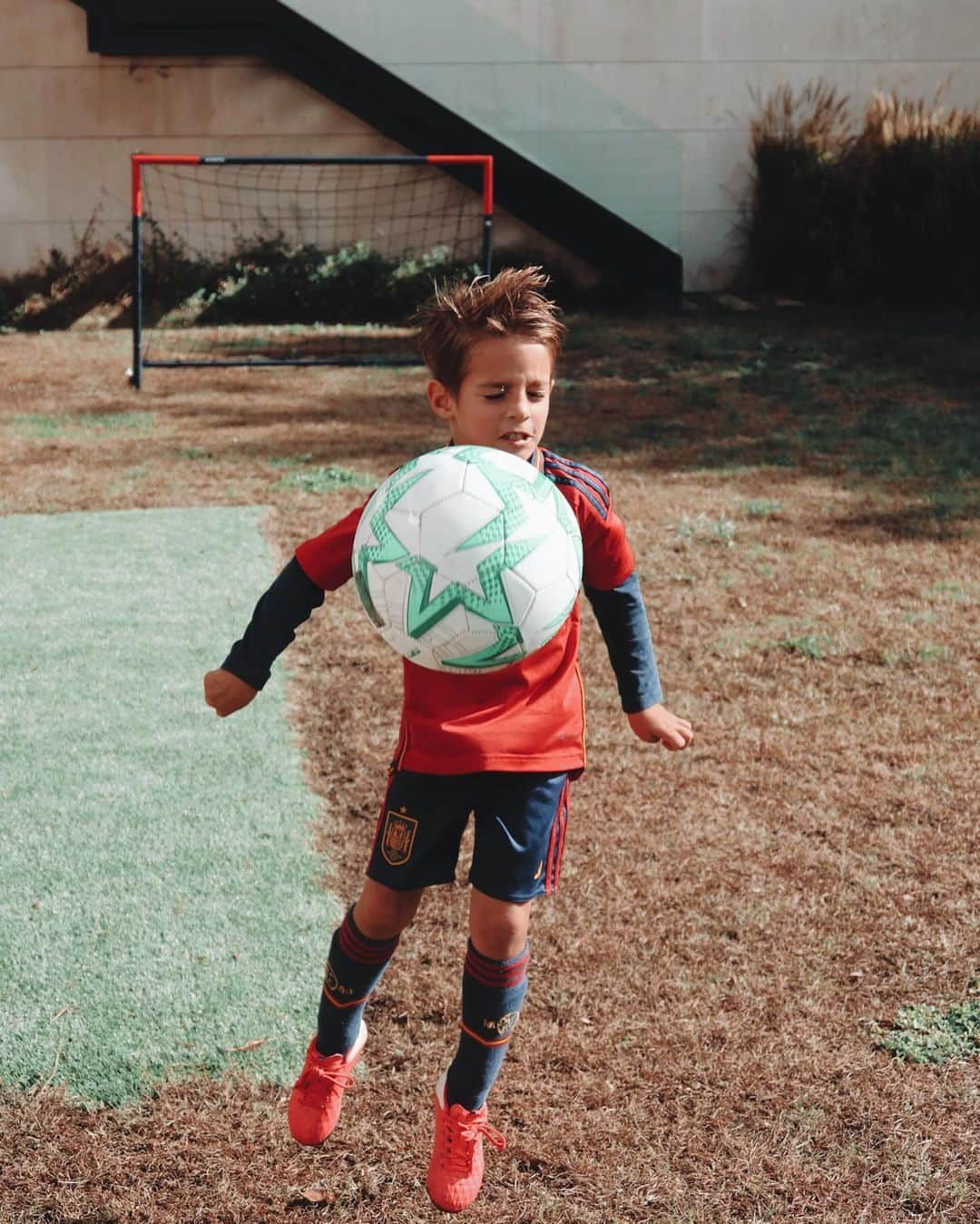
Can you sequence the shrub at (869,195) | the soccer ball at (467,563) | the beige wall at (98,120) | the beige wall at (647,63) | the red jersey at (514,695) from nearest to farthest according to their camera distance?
the soccer ball at (467,563), the red jersey at (514,695), the shrub at (869,195), the beige wall at (98,120), the beige wall at (647,63)

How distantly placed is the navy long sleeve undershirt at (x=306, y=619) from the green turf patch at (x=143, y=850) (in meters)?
0.91

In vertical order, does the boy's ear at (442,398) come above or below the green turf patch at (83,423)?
above

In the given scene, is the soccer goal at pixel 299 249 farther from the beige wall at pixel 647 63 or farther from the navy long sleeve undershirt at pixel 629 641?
the navy long sleeve undershirt at pixel 629 641

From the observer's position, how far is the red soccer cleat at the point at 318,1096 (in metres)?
2.65

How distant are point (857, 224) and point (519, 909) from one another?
41.8 ft

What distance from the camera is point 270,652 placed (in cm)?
263

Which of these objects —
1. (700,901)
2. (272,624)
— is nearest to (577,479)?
(272,624)

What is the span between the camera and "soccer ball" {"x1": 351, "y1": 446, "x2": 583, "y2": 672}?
2.34 meters

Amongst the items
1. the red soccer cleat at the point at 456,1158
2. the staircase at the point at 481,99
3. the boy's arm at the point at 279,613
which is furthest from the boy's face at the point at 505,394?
the staircase at the point at 481,99

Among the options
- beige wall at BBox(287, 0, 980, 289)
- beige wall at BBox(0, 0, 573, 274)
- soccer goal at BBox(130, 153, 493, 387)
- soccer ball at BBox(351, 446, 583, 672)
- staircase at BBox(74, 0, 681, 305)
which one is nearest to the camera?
soccer ball at BBox(351, 446, 583, 672)

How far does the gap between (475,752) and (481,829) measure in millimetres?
191

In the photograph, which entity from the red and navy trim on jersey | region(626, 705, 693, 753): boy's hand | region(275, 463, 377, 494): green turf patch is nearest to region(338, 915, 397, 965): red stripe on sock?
region(626, 705, 693, 753): boy's hand

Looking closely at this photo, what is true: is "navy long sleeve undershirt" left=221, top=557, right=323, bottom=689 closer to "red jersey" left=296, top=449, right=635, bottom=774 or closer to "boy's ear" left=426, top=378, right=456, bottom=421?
"red jersey" left=296, top=449, right=635, bottom=774

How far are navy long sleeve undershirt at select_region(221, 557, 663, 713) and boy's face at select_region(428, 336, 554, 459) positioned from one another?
0.33m
